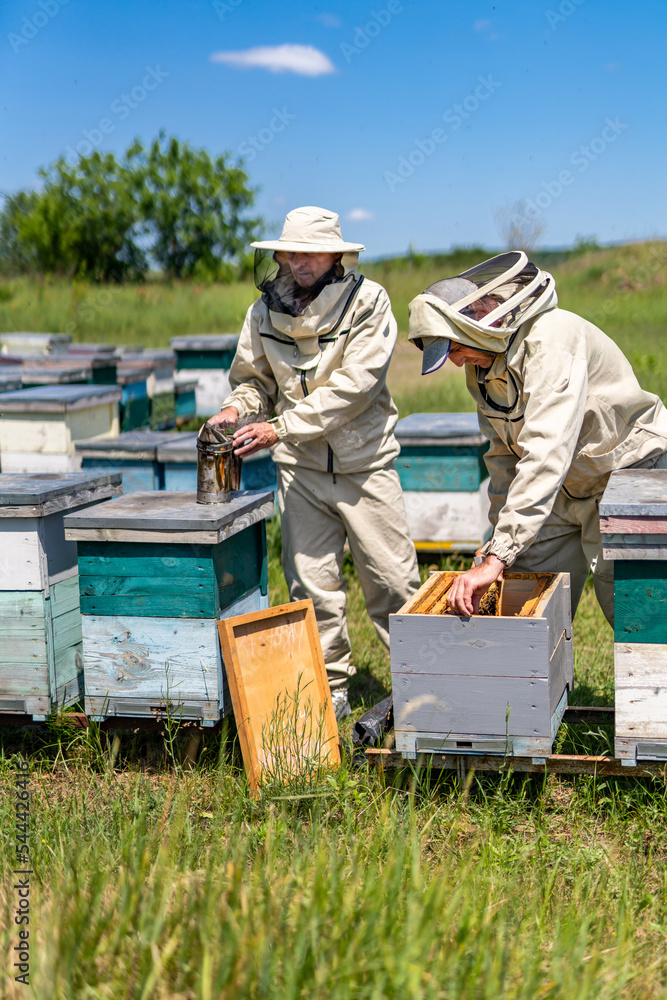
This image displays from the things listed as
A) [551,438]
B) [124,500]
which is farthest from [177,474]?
[551,438]

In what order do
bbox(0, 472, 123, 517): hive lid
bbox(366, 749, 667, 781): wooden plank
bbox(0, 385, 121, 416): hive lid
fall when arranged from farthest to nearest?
bbox(0, 385, 121, 416): hive lid
bbox(0, 472, 123, 517): hive lid
bbox(366, 749, 667, 781): wooden plank

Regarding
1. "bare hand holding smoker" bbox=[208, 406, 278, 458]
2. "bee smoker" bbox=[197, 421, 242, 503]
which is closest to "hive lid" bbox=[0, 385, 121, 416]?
"bare hand holding smoker" bbox=[208, 406, 278, 458]

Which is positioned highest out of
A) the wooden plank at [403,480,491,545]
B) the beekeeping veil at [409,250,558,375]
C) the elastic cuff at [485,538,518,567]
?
the beekeeping veil at [409,250,558,375]

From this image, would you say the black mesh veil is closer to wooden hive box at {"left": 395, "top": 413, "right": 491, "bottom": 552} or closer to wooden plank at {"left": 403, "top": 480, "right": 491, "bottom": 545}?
wooden hive box at {"left": 395, "top": 413, "right": 491, "bottom": 552}

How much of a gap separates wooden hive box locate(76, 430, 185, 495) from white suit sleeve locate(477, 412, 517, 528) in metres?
2.63

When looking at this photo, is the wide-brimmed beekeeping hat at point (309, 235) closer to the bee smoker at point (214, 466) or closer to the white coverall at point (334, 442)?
the white coverall at point (334, 442)

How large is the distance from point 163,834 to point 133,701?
780 millimetres

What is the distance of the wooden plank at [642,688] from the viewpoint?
2.53m

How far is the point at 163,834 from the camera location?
2.37 meters

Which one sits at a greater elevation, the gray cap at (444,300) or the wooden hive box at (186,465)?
the gray cap at (444,300)

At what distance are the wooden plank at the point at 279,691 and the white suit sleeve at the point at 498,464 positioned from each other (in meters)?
0.78

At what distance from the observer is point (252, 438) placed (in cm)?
340

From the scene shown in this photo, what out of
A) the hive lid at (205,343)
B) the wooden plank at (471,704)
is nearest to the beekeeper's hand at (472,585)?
the wooden plank at (471,704)

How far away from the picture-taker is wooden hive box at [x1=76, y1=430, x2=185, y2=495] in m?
5.55
